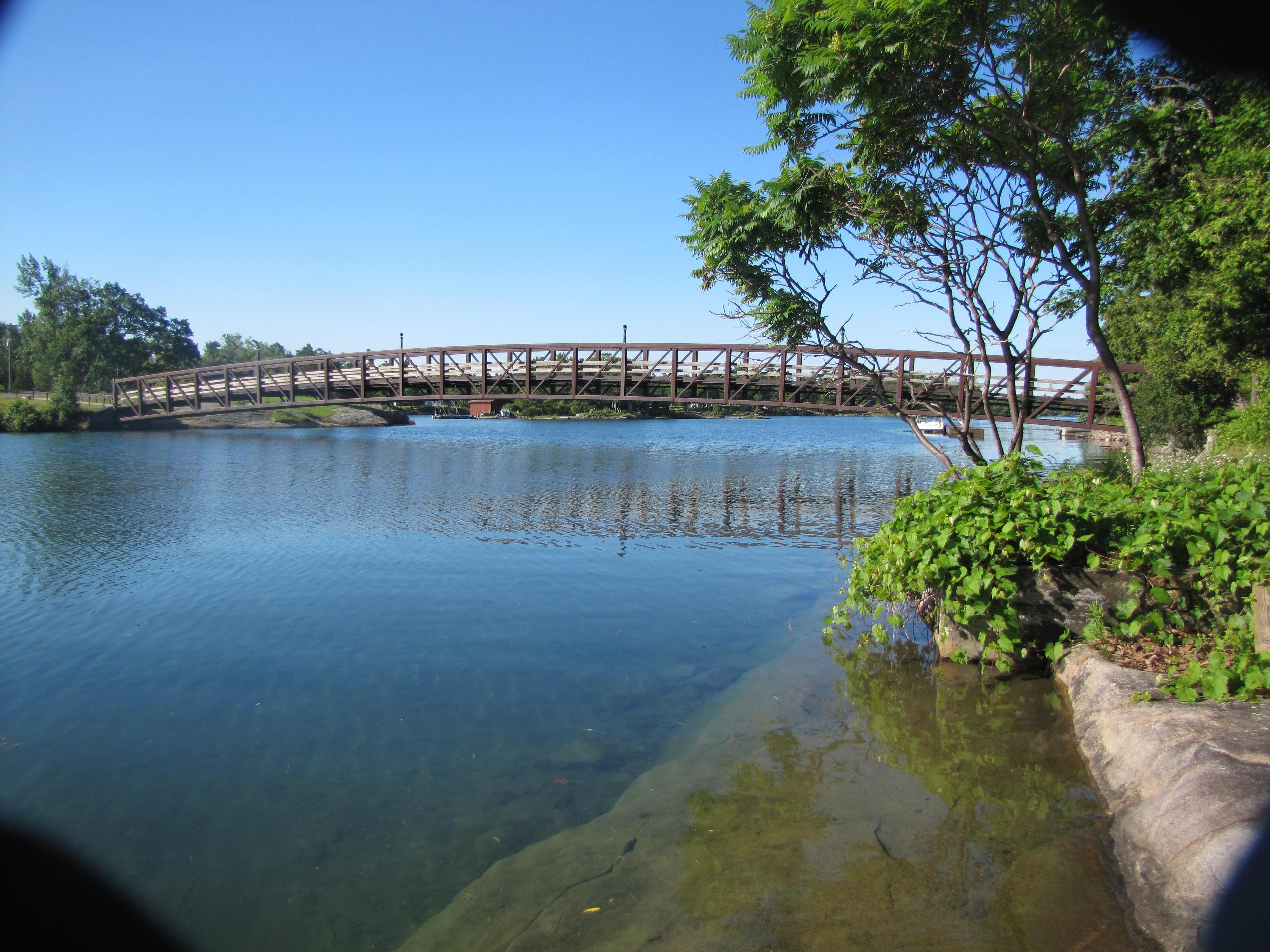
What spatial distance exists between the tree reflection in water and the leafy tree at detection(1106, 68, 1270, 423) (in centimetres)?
884

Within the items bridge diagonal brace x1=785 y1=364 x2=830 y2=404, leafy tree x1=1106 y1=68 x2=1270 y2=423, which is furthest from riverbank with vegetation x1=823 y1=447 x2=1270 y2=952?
bridge diagonal brace x1=785 y1=364 x2=830 y2=404

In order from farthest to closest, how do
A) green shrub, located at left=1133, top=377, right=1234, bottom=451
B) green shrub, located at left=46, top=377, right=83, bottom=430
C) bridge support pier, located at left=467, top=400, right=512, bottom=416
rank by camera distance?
bridge support pier, located at left=467, top=400, right=512, bottom=416 < green shrub, located at left=46, top=377, right=83, bottom=430 < green shrub, located at left=1133, top=377, right=1234, bottom=451

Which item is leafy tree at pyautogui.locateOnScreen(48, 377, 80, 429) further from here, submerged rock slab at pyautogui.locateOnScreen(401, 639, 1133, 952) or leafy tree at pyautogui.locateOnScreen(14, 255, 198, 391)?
submerged rock slab at pyautogui.locateOnScreen(401, 639, 1133, 952)

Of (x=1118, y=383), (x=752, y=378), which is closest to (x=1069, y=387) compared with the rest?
(x=752, y=378)

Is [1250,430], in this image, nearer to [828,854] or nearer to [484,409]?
[828,854]

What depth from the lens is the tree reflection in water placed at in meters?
4.33

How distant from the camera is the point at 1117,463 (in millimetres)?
25156

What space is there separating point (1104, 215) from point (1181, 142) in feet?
19.0

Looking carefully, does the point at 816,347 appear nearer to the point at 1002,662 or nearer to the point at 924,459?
the point at 1002,662

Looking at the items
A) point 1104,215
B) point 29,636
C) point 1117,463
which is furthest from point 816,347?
point 1117,463

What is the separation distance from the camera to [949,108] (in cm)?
959

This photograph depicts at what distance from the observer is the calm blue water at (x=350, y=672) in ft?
17.9

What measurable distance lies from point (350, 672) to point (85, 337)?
3703 inches

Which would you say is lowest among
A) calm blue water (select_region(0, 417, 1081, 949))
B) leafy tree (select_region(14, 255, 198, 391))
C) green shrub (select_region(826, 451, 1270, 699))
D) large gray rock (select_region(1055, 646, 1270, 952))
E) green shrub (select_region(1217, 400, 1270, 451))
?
calm blue water (select_region(0, 417, 1081, 949))
